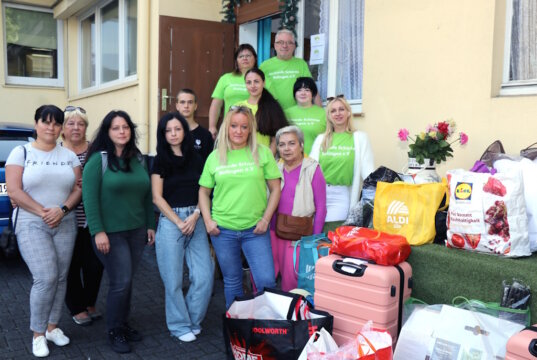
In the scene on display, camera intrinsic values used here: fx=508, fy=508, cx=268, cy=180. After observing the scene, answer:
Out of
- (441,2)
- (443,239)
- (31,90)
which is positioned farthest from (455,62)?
(31,90)

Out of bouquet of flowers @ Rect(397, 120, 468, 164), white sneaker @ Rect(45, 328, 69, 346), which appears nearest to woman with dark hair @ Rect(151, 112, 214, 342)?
white sneaker @ Rect(45, 328, 69, 346)

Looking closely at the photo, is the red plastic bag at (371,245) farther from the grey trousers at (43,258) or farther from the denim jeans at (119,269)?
the grey trousers at (43,258)

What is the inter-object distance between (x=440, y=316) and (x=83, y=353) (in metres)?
2.48

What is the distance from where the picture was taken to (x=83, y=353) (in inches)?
144

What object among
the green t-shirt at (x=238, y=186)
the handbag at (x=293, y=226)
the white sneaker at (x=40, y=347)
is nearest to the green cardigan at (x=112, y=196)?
the green t-shirt at (x=238, y=186)

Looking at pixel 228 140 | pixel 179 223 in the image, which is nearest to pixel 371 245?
pixel 228 140

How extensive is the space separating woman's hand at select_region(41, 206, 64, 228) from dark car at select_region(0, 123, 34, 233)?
1956 mm

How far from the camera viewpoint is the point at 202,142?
4348 mm

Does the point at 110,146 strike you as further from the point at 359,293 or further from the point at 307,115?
the point at 359,293

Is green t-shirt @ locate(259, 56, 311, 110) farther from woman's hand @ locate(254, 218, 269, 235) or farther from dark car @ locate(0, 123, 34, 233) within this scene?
dark car @ locate(0, 123, 34, 233)

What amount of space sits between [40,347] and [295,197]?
2.13 m

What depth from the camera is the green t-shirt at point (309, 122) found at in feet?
15.6

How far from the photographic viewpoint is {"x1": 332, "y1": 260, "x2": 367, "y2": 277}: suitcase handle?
124 inches

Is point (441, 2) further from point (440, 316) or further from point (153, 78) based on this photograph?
point (153, 78)
